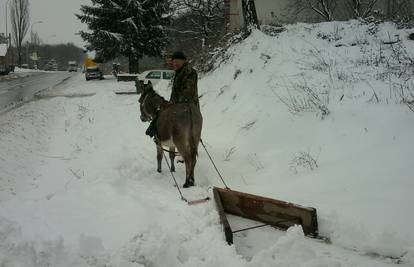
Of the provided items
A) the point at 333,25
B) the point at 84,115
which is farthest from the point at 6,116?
the point at 333,25

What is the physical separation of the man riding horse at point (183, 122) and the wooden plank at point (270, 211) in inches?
60.1

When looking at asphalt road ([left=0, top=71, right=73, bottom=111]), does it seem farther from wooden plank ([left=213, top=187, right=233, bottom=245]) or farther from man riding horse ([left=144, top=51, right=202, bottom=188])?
wooden plank ([left=213, top=187, right=233, bottom=245])

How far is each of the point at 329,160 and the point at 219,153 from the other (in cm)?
345

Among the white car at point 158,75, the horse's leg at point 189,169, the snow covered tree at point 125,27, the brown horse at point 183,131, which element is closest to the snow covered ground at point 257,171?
the horse's leg at point 189,169

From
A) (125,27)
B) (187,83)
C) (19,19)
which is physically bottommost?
(187,83)

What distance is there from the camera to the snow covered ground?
15.5 ft

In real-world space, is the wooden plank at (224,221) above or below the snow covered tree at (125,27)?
below

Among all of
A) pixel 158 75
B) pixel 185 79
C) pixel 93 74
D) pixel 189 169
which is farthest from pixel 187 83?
pixel 93 74

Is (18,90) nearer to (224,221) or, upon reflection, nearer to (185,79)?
(185,79)

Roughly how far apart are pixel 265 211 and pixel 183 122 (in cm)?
240

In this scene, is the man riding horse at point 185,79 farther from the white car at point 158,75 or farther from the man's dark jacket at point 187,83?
the white car at point 158,75

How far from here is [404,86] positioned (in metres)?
8.87

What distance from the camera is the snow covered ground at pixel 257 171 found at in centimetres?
471

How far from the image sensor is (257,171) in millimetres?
8344
